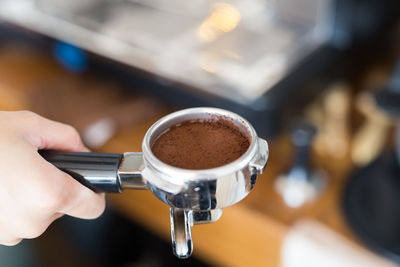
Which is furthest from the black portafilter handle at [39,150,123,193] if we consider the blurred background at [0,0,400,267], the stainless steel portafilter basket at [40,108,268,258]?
the blurred background at [0,0,400,267]

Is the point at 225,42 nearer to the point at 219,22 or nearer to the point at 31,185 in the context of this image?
the point at 219,22

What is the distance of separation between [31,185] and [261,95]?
74cm

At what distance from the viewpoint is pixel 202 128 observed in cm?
50

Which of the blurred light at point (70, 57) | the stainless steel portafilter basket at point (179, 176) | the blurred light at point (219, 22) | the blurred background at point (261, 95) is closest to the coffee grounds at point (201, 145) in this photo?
the stainless steel portafilter basket at point (179, 176)

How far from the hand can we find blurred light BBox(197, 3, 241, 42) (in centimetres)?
86

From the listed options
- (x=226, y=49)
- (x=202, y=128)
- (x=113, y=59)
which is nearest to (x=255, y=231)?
(x=226, y=49)

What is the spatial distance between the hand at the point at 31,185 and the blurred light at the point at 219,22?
0.86 m

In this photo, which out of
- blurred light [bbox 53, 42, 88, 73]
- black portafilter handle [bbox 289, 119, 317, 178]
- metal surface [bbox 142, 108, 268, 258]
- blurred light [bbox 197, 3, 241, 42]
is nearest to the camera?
metal surface [bbox 142, 108, 268, 258]

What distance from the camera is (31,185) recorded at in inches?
19.0

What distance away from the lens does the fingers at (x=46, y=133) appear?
21.2 inches

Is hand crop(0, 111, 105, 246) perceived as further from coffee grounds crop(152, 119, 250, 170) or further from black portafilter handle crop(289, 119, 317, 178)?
black portafilter handle crop(289, 119, 317, 178)

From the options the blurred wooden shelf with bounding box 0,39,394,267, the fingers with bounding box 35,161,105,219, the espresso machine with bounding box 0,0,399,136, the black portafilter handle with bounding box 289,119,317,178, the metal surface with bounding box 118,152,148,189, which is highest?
the metal surface with bounding box 118,152,148,189

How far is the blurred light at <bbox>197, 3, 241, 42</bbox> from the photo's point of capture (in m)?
1.36

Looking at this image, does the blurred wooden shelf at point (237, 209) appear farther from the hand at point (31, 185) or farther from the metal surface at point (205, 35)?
the hand at point (31, 185)
